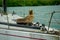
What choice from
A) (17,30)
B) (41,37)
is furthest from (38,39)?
(17,30)

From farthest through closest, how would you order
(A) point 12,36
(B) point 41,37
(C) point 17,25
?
(C) point 17,25 < (A) point 12,36 < (B) point 41,37

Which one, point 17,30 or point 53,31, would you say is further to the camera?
point 17,30

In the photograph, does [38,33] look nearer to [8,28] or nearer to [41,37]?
[41,37]

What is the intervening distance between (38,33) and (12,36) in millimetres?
973

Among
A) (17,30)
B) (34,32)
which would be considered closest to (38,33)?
(34,32)

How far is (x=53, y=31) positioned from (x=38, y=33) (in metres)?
0.47

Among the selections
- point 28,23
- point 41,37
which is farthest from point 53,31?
point 28,23

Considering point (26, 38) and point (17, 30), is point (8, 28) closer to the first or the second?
point (17, 30)

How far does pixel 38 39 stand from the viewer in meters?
8.13

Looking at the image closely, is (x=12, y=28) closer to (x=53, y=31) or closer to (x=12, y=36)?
(x=12, y=36)

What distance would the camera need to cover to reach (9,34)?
348 inches

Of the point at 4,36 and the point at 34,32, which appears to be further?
the point at 4,36

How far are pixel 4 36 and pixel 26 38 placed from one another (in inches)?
37.7

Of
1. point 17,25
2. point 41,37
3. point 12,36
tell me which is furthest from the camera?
point 17,25
